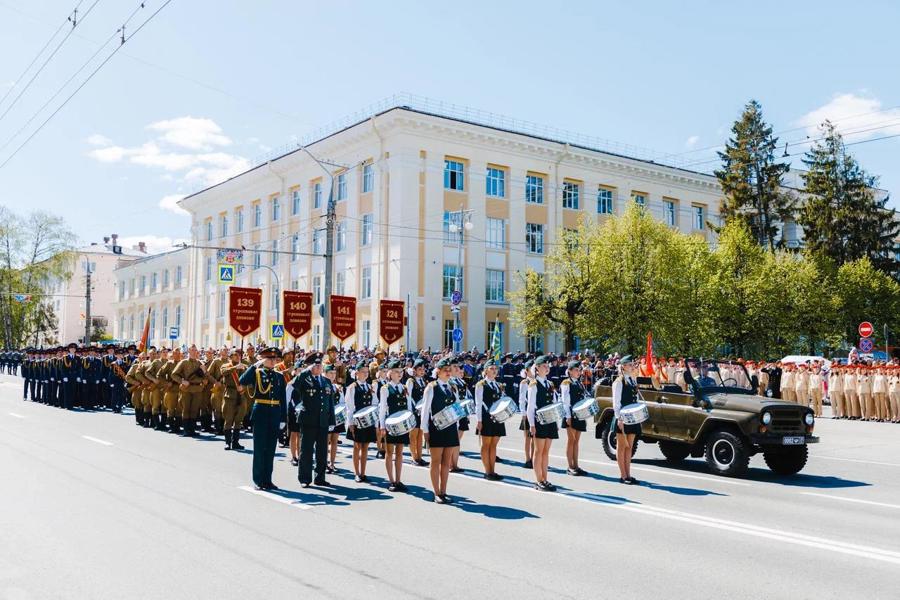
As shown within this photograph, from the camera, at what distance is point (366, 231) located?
4703 cm

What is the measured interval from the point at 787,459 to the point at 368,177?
37.0 m

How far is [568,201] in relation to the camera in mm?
52094

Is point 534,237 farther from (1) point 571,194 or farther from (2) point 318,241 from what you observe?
(2) point 318,241

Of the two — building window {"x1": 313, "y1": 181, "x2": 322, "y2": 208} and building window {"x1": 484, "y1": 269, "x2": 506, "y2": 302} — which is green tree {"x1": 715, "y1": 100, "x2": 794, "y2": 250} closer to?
building window {"x1": 484, "y1": 269, "x2": 506, "y2": 302}

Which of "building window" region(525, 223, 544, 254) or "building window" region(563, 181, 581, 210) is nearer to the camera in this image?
"building window" region(525, 223, 544, 254)

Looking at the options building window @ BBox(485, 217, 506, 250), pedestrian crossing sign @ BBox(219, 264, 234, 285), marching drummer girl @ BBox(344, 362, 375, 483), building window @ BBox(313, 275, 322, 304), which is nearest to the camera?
marching drummer girl @ BBox(344, 362, 375, 483)

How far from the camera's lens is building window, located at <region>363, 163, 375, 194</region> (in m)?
46.5

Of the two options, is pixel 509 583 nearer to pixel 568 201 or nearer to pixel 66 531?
pixel 66 531

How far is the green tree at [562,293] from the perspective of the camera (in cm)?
3916

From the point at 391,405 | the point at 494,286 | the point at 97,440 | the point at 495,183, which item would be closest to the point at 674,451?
the point at 391,405

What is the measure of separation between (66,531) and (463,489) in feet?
16.9

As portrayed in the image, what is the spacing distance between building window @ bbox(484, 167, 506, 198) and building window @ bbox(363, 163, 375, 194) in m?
6.84

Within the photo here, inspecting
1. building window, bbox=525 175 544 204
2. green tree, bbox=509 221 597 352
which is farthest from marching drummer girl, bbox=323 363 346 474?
building window, bbox=525 175 544 204

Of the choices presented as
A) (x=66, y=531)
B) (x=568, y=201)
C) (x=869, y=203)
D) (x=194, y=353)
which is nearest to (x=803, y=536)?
(x=66, y=531)
